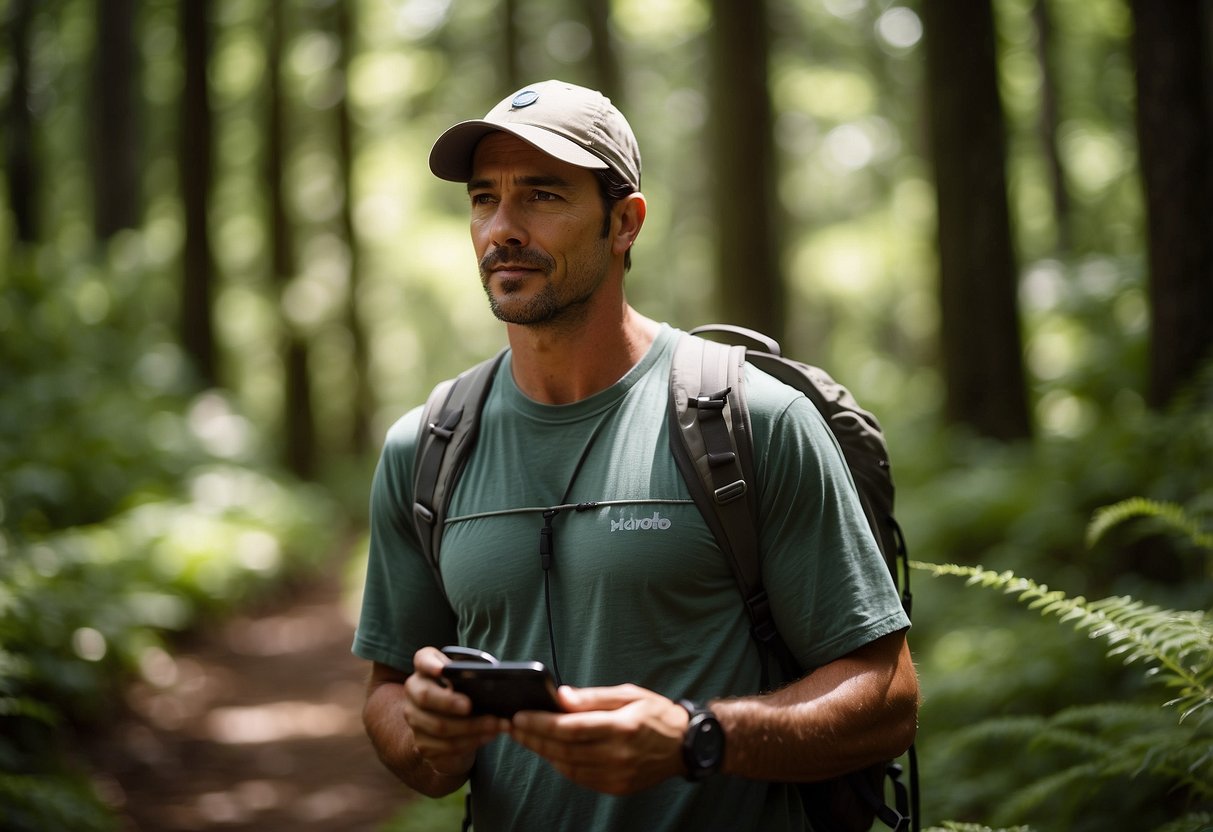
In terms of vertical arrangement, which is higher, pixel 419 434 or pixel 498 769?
pixel 419 434

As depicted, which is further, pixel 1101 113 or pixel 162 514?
pixel 1101 113

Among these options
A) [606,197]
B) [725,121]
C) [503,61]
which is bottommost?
[606,197]

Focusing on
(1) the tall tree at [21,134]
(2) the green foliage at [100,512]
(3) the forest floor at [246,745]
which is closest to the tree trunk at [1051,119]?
(2) the green foliage at [100,512]

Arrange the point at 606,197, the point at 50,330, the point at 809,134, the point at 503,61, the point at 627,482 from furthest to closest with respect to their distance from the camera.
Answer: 1. the point at 809,134
2. the point at 503,61
3. the point at 50,330
4. the point at 606,197
5. the point at 627,482

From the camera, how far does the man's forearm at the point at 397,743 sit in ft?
8.31

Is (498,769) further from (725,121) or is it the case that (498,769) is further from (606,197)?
(725,121)

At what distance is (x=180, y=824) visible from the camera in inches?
242

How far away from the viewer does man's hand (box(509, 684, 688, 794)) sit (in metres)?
1.98

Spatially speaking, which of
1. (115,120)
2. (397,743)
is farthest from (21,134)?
(397,743)

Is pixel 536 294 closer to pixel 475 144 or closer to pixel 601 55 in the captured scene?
pixel 475 144

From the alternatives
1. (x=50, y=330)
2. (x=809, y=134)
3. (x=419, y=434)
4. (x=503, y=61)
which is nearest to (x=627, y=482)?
(x=419, y=434)

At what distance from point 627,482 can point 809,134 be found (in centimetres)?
2301

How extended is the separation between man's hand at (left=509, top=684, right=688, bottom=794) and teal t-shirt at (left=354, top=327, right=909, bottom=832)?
308 millimetres

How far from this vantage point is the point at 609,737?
1984 millimetres
